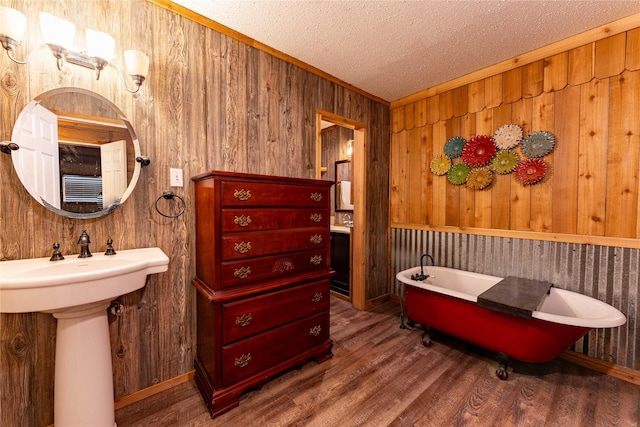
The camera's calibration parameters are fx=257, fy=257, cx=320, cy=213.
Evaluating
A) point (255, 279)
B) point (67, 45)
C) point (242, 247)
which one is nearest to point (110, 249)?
point (242, 247)

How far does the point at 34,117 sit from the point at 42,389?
1.44 metres

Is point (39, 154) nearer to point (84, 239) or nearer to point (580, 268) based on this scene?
point (84, 239)

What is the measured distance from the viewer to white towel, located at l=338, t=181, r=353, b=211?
4102 millimetres

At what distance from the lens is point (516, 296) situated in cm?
189

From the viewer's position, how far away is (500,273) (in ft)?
8.12

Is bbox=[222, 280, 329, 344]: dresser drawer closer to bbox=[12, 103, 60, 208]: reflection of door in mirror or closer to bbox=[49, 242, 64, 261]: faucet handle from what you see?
bbox=[49, 242, 64, 261]: faucet handle

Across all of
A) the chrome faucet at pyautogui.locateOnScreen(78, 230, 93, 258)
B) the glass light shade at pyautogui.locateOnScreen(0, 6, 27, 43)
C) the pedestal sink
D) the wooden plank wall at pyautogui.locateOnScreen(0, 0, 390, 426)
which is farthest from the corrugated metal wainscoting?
the glass light shade at pyautogui.locateOnScreen(0, 6, 27, 43)

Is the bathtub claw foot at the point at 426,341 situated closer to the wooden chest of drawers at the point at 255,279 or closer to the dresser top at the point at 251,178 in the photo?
the wooden chest of drawers at the point at 255,279

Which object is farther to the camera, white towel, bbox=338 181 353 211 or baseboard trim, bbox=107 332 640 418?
white towel, bbox=338 181 353 211

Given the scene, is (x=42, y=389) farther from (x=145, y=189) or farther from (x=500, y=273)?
(x=500, y=273)

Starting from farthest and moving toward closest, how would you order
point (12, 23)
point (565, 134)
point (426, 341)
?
1. point (426, 341)
2. point (565, 134)
3. point (12, 23)

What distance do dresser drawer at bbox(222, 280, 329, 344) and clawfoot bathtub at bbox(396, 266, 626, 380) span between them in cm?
89

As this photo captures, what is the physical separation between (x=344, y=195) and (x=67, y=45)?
3354 millimetres

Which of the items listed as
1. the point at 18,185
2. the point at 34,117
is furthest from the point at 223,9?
the point at 18,185
